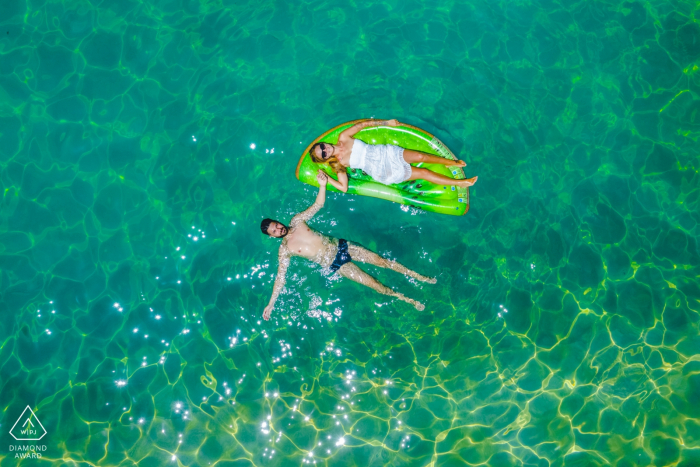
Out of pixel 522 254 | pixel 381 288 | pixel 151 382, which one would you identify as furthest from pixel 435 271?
pixel 151 382

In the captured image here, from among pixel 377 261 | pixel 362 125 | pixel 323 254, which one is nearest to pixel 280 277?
pixel 323 254

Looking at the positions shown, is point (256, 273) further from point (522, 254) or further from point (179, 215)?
point (522, 254)

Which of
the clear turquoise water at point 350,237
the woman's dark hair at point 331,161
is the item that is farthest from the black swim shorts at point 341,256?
the woman's dark hair at point 331,161

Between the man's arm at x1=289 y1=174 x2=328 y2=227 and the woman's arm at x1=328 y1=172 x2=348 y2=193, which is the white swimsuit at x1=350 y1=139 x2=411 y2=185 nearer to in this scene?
the woman's arm at x1=328 y1=172 x2=348 y2=193

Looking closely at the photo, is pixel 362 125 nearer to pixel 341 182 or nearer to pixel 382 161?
pixel 382 161

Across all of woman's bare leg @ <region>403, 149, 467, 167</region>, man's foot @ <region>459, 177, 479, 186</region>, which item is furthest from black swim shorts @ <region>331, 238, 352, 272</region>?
man's foot @ <region>459, 177, 479, 186</region>

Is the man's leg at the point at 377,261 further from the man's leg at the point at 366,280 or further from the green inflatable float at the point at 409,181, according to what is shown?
the green inflatable float at the point at 409,181
